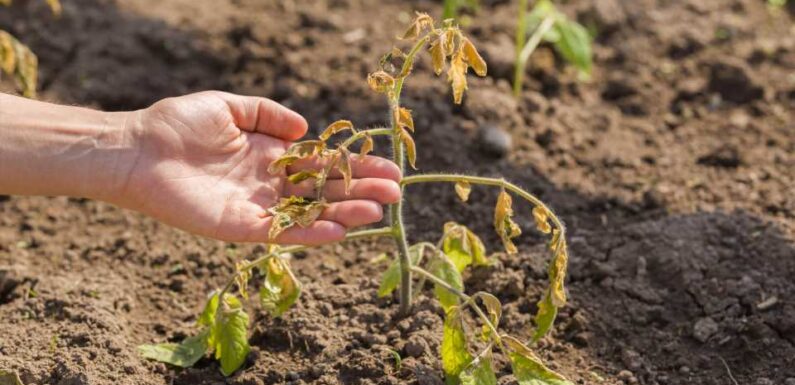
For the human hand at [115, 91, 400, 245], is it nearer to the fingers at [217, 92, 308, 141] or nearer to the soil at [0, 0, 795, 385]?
the fingers at [217, 92, 308, 141]

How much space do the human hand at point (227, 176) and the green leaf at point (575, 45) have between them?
5.19 feet

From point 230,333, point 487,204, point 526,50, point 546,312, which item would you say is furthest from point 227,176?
point 526,50

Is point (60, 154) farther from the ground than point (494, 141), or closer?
farther from the ground

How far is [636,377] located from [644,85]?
6.40ft

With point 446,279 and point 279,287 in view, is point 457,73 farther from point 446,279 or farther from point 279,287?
point 279,287

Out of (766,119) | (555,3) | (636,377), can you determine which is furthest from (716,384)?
(555,3)

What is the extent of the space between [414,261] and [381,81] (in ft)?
2.00

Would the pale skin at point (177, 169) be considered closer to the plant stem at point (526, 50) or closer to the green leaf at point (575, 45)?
the plant stem at point (526, 50)

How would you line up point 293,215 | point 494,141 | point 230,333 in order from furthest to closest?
point 494,141
point 230,333
point 293,215

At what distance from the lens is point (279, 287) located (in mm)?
2660

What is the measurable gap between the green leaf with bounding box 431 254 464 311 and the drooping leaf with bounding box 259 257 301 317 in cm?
38

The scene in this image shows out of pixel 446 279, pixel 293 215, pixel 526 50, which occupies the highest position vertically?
pixel 526 50

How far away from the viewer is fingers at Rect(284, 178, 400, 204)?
2488mm

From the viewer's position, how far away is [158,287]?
3.20 meters
